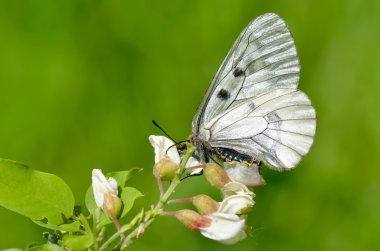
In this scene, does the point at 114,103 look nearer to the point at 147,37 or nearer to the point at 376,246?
the point at 147,37

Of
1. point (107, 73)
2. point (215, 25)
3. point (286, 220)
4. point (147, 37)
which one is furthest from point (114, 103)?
point (286, 220)

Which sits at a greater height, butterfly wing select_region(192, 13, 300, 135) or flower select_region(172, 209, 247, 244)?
butterfly wing select_region(192, 13, 300, 135)

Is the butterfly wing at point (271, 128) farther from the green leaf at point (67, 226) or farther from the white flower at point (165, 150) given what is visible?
the green leaf at point (67, 226)

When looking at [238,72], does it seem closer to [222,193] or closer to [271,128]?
[271,128]

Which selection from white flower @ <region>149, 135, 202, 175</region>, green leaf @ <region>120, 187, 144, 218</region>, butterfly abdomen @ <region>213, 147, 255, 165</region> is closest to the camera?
green leaf @ <region>120, 187, 144, 218</region>

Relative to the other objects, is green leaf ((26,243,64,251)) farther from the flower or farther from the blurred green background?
the blurred green background

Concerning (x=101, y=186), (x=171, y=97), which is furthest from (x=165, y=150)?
(x=171, y=97)

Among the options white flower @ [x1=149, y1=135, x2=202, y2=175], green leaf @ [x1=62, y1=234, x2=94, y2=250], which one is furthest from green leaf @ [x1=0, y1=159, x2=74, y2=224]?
white flower @ [x1=149, y1=135, x2=202, y2=175]
